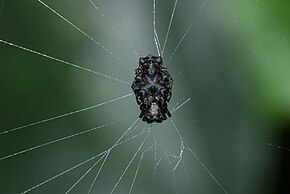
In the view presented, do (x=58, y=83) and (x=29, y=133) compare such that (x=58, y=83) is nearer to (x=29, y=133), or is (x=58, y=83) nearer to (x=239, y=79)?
(x=29, y=133)

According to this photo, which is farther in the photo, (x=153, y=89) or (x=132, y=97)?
(x=132, y=97)

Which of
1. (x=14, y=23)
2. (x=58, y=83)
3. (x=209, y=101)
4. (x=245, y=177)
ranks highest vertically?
(x=14, y=23)

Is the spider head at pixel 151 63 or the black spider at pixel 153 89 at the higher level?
the spider head at pixel 151 63

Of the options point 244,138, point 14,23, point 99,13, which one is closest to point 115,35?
point 99,13

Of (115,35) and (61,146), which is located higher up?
(115,35)
